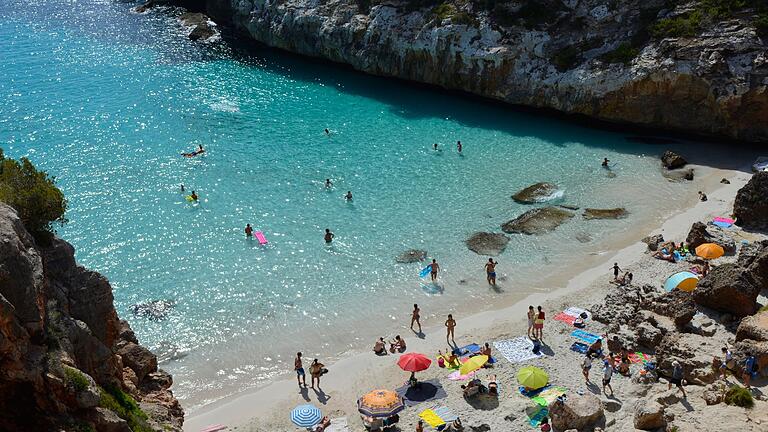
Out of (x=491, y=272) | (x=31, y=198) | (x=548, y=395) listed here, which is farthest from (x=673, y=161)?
(x=31, y=198)

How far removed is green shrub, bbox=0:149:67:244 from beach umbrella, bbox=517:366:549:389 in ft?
50.7

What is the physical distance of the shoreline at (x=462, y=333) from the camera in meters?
21.9

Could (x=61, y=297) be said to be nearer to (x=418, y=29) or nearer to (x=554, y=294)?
(x=554, y=294)

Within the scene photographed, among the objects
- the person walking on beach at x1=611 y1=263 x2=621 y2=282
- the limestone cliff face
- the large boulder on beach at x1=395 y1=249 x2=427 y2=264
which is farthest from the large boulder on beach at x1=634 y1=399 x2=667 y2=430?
the limestone cliff face

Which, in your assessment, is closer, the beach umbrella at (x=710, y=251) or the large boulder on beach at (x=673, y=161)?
the beach umbrella at (x=710, y=251)

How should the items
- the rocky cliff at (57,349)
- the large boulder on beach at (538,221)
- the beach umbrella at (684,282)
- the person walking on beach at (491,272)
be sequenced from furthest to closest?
the large boulder on beach at (538,221)
the person walking on beach at (491,272)
the beach umbrella at (684,282)
the rocky cliff at (57,349)

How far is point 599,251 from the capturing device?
31469mm

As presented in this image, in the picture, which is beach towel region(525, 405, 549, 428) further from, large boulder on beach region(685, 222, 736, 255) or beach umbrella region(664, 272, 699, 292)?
large boulder on beach region(685, 222, 736, 255)

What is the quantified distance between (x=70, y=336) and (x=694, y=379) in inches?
761

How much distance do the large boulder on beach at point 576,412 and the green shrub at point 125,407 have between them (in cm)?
1212

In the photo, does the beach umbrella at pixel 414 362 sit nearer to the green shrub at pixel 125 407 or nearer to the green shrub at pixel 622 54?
the green shrub at pixel 125 407

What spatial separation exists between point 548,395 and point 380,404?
5784 mm

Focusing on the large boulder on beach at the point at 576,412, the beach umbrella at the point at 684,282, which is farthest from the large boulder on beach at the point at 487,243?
the large boulder on beach at the point at 576,412

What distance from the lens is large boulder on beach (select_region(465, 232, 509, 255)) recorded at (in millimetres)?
31594
